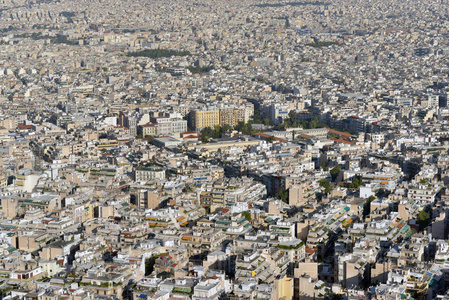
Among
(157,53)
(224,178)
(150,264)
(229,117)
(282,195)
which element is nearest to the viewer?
(150,264)

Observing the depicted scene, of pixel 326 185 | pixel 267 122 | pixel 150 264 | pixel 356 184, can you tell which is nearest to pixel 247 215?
pixel 150 264

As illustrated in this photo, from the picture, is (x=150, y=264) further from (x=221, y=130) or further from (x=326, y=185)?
(x=221, y=130)

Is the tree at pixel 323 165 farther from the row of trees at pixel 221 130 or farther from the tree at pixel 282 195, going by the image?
the row of trees at pixel 221 130

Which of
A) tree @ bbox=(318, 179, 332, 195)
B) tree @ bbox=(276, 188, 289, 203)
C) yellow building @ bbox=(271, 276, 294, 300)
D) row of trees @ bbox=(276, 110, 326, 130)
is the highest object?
row of trees @ bbox=(276, 110, 326, 130)

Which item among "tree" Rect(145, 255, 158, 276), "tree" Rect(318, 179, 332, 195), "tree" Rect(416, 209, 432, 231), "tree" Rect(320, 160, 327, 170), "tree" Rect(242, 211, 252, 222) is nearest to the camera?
"tree" Rect(145, 255, 158, 276)

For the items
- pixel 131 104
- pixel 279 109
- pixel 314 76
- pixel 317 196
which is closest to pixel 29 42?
pixel 314 76

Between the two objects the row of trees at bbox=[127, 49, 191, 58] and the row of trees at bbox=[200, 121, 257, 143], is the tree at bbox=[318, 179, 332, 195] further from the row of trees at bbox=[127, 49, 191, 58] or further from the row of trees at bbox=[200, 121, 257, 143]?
the row of trees at bbox=[127, 49, 191, 58]

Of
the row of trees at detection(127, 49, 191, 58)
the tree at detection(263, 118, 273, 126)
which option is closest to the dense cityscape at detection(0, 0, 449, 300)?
the tree at detection(263, 118, 273, 126)

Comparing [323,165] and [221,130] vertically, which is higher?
[221,130]
